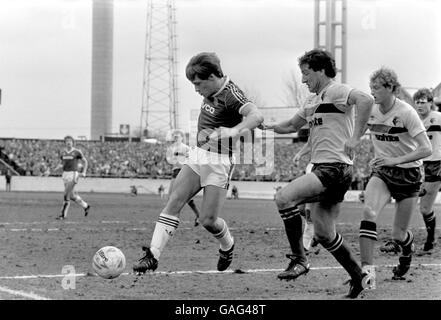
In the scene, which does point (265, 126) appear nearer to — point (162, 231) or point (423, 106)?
point (162, 231)

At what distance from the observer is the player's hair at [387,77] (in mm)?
7938

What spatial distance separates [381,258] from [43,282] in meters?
5.02

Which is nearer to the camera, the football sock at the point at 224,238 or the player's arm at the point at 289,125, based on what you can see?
the player's arm at the point at 289,125

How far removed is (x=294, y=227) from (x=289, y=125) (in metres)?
1.16

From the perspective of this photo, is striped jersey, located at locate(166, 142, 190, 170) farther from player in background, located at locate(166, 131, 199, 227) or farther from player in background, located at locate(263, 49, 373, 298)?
player in background, located at locate(263, 49, 373, 298)

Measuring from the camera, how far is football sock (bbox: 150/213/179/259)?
7.40 meters

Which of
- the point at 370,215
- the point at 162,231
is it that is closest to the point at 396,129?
the point at 370,215

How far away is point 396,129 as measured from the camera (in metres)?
8.05

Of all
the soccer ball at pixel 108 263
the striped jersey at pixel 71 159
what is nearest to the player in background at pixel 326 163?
the soccer ball at pixel 108 263

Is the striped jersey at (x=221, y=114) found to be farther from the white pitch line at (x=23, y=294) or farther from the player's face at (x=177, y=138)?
the player's face at (x=177, y=138)
